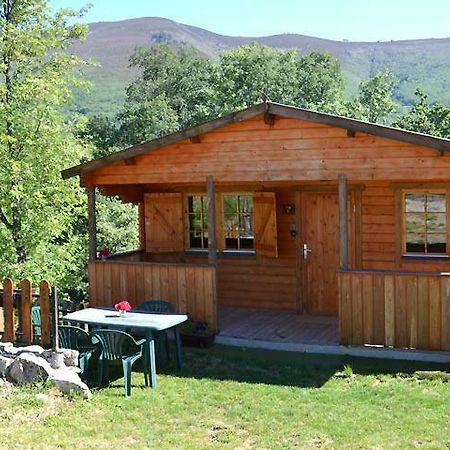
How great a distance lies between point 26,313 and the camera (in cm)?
995

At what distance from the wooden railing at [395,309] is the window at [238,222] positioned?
3.56 m

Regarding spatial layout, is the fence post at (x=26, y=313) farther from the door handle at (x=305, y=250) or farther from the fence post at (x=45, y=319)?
the door handle at (x=305, y=250)

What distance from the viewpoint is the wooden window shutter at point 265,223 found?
40.8 ft

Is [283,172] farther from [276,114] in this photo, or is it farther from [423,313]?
[423,313]

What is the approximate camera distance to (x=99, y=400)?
7.93 m

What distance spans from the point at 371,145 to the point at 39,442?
5862 millimetres

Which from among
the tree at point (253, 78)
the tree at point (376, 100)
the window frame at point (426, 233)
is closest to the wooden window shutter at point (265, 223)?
the window frame at point (426, 233)

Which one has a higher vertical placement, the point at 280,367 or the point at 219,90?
the point at 219,90

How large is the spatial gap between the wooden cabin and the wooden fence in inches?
87.4

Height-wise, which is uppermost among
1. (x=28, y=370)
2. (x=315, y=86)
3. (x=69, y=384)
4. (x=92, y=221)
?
(x=315, y=86)

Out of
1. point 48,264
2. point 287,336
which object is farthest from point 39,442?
point 48,264

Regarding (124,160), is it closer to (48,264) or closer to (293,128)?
(293,128)

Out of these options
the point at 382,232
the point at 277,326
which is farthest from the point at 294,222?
the point at 277,326

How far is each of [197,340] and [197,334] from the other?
0.11 m
